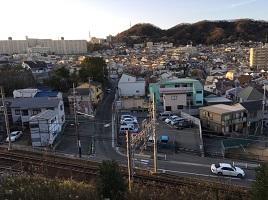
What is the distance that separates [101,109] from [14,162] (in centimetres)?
922

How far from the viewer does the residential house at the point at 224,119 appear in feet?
44.0

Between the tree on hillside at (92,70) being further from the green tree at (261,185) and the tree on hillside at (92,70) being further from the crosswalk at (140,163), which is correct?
the green tree at (261,185)

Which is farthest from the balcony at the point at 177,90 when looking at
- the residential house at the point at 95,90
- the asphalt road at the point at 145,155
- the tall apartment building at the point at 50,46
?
the tall apartment building at the point at 50,46

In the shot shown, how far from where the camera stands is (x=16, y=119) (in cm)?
1330

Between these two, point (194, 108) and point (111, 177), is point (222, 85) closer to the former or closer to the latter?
point (194, 108)

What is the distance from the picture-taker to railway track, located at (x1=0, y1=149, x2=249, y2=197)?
7.15 metres

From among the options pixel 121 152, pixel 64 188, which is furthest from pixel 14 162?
pixel 64 188

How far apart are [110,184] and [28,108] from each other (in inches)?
392

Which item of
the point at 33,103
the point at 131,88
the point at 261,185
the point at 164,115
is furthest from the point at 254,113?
the point at 33,103

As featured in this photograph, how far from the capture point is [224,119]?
13.3m

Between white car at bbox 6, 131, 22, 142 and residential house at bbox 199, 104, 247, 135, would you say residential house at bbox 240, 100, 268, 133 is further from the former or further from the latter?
white car at bbox 6, 131, 22, 142

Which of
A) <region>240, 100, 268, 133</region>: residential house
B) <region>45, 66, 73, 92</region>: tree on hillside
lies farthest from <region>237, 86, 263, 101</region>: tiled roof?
<region>45, 66, 73, 92</region>: tree on hillside

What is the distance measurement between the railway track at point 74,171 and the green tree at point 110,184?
2.92 metres

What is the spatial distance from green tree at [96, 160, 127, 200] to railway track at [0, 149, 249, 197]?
292cm
